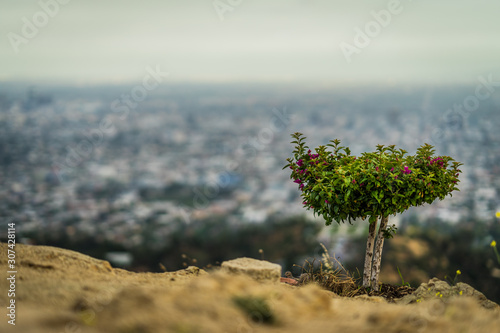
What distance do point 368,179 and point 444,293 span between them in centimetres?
222

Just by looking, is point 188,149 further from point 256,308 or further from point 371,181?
point 256,308

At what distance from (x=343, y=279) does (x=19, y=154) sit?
24575 mm

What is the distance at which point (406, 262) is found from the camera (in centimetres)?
1188

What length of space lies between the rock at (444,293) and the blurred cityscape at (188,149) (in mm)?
8258

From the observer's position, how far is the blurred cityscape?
780 inches

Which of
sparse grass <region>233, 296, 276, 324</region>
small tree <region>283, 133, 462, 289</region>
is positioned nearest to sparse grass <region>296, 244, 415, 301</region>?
small tree <region>283, 133, 462, 289</region>

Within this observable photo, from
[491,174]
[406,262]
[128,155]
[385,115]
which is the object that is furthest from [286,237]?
[385,115]

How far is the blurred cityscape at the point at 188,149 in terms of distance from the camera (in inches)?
780

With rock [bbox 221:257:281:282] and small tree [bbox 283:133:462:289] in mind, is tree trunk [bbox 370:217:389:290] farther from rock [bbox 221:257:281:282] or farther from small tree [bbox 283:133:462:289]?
rock [bbox 221:257:281:282]

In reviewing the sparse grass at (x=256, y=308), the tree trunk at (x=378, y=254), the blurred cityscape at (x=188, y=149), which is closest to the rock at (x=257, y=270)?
the sparse grass at (x=256, y=308)

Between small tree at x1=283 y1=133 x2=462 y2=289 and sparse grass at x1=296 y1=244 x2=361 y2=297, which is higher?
small tree at x1=283 y1=133 x2=462 y2=289

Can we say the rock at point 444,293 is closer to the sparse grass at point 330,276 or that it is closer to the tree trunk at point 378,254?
the tree trunk at point 378,254

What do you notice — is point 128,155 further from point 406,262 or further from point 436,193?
point 436,193

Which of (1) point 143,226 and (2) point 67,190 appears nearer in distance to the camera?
(1) point 143,226
